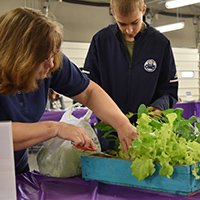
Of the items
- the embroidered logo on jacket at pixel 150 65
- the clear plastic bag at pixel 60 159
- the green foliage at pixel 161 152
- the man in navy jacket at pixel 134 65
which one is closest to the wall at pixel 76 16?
the man in navy jacket at pixel 134 65

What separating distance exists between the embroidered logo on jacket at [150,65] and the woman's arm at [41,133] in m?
0.73

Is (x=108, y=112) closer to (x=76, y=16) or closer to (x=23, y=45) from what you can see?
(x=23, y=45)

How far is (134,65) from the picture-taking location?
5.86ft

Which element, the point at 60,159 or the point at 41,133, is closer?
the point at 41,133

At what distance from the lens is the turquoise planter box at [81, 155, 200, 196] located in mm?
1008

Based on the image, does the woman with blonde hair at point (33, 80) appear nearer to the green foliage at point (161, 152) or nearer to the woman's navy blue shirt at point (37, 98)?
the woman's navy blue shirt at point (37, 98)

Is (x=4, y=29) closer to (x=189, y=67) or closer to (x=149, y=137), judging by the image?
(x=149, y=137)

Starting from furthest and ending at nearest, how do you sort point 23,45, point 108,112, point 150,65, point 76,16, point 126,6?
point 76,16, point 150,65, point 126,6, point 108,112, point 23,45

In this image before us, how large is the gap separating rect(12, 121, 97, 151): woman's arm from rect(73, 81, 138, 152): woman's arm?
16 cm

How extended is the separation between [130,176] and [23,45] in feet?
1.92

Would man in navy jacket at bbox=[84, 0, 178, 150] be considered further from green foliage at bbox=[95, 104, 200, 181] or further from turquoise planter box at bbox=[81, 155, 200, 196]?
green foliage at bbox=[95, 104, 200, 181]

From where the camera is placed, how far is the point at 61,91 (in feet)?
4.77

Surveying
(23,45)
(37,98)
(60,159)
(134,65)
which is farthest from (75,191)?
(134,65)

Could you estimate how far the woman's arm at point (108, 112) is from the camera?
1.27 m
